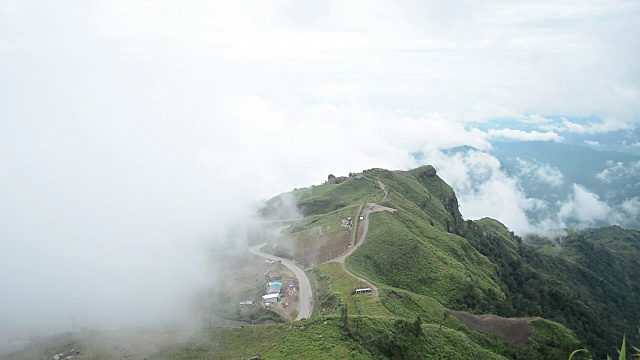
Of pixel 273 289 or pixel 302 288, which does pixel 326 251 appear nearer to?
pixel 302 288

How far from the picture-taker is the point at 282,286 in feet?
353

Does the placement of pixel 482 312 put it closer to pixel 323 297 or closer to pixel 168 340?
pixel 323 297

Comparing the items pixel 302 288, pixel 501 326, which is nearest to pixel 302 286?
pixel 302 288

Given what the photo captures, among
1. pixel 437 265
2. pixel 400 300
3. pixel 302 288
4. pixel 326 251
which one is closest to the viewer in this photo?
pixel 400 300

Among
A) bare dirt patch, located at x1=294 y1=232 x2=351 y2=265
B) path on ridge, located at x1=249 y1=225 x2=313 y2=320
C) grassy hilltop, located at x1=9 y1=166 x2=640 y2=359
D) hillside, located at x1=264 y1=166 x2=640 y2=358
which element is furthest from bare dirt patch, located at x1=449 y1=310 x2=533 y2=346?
bare dirt patch, located at x1=294 y1=232 x2=351 y2=265

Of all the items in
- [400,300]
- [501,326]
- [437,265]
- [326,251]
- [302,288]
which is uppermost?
[326,251]

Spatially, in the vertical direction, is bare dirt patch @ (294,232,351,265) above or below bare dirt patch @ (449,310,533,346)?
above

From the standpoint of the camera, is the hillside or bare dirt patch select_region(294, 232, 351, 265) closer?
the hillside

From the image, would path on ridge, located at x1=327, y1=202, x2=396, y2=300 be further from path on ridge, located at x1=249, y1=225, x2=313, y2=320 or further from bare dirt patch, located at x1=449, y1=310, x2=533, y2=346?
bare dirt patch, located at x1=449, y1=310, x2=533, y2=346

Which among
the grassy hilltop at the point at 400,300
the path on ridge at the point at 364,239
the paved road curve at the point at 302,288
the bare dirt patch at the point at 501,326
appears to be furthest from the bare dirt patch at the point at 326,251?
the bare dirt patch at the point at 501,326

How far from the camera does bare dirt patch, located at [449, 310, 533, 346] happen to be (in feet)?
287

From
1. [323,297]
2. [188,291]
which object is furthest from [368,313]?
[188,291]

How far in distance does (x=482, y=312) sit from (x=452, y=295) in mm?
7971

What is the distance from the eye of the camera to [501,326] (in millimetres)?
89500
